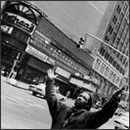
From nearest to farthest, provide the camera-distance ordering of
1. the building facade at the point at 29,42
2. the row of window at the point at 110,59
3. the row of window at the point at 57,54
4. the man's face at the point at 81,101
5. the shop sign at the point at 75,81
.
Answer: the man's face at the point at 81,101, the building facade at the point at 29,42, the row of window at the point at 57,54, the shop sign at the point at 75,81, the row of window at the point at 110,59

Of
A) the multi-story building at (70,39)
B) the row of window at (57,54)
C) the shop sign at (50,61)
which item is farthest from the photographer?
the shop sign at (50,61)

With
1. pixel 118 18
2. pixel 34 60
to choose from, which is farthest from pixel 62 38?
pixel 118 18

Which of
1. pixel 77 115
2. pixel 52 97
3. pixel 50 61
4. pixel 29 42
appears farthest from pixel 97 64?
pixel 77 115

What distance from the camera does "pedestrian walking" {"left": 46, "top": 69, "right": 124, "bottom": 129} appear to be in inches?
104

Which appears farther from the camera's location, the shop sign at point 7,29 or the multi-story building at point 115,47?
the multi-story building at point 115,47

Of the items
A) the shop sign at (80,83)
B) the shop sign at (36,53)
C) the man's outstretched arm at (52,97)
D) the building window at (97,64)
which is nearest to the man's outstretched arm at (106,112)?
the man's outstretched arm at (52,97)

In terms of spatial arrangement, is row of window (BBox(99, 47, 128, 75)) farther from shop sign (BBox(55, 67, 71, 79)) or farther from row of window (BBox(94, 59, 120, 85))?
shop sign (BBox(55, 67, 71, 79))

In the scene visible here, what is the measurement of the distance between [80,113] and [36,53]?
36.5 meters

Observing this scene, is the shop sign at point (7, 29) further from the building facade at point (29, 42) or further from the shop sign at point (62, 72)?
the shop sign at point (62, 72)

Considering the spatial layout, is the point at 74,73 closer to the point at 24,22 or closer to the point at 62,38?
the point at 62,38

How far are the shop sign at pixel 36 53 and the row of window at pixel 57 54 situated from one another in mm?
875

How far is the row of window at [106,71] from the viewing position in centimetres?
5873

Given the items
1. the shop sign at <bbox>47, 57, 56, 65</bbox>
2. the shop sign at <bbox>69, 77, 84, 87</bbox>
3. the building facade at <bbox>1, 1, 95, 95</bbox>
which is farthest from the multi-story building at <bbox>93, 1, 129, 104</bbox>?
the shop sign at <bbox>47, 57, 56, 65</bbox>

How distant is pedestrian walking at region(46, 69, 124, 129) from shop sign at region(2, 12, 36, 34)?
110ft
